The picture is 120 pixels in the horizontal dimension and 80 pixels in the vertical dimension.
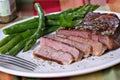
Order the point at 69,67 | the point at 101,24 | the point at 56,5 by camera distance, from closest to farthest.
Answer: the point at 69,67, the point at 101,24, the point at 56,5

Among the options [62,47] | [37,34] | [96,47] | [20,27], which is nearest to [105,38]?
[96,47]

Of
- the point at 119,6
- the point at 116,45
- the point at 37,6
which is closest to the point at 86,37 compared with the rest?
the point at 116,45

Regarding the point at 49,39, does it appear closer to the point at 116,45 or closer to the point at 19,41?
the point at 19,41

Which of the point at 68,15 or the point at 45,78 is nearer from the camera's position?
the point at 45,78

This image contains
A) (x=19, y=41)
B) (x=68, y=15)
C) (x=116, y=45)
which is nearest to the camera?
(x=116, y=45)

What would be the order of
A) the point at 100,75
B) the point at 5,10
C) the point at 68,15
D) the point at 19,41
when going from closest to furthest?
the point at 100,75 < the point at 19,41 < the point at 68,15 < the point at 5,10

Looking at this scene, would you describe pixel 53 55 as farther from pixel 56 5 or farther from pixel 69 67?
pixel 56 5

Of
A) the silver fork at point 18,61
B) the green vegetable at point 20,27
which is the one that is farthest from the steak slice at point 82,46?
the green vegetable at point 20,27
